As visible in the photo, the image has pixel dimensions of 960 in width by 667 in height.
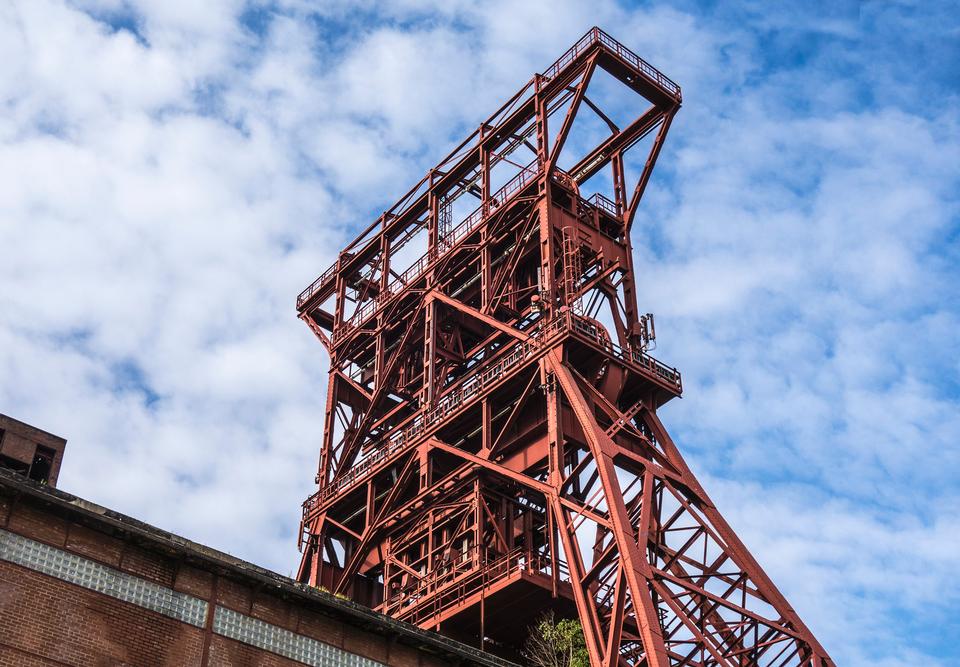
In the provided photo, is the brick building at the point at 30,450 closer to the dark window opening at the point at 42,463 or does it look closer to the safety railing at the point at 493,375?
the dark window opening at the point at 42,463

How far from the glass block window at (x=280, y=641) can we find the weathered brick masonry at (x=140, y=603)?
2 cm

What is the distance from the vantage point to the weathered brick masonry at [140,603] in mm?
22266

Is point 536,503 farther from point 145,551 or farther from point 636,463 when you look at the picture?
point 145,551

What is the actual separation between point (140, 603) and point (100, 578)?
34.7 inches

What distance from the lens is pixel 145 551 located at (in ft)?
79.3

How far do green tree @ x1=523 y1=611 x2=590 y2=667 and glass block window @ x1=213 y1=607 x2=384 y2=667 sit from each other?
24.9 ft

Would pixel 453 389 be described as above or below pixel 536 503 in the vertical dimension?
above

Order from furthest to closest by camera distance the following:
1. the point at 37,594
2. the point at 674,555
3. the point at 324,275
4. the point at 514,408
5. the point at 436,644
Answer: the point at 324,275 < the point at 514,408 < the point at 674,555 < the point at 436,644 < the point at 37,594

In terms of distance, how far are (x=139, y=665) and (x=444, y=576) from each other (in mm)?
15118

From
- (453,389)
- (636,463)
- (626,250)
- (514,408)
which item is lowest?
(636,463)

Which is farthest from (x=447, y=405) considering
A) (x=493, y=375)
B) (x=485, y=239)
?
(x=485, y=239)

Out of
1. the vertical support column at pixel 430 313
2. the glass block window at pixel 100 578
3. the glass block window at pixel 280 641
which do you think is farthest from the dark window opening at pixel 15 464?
the glass block window at pixel 100 578

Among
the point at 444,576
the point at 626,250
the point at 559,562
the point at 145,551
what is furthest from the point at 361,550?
the point at 145,551

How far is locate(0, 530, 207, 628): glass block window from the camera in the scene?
22.5m
